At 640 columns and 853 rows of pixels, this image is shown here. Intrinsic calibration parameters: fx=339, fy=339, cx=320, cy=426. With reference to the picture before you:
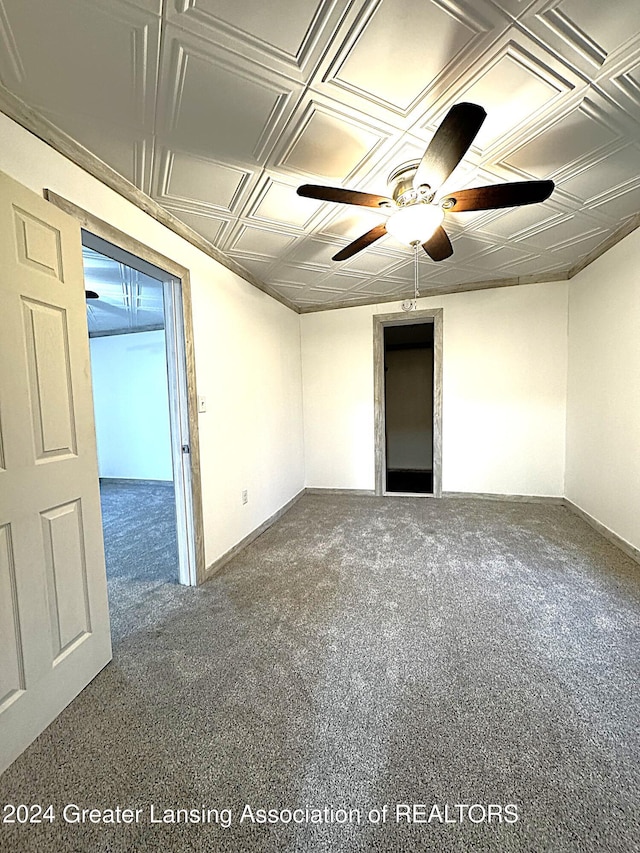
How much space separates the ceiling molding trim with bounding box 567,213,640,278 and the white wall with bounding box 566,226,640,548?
0.05m

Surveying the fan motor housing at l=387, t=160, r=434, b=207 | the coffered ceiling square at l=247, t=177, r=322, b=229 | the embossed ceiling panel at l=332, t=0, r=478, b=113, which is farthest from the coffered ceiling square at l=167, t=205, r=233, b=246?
the embossed ceiling panel at l=332, t=0, r=478, b=113

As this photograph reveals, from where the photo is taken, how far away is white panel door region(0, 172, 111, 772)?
122 centimetres

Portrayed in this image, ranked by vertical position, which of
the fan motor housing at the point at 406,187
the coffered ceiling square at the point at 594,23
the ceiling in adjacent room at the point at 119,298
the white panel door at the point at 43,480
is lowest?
the white panel door at the point at 43,480

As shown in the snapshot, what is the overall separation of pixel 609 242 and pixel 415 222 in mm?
2201

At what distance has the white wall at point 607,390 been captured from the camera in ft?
8.43

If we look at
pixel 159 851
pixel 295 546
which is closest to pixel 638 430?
pixel 295 546

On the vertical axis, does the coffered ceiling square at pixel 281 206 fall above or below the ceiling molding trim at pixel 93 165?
above

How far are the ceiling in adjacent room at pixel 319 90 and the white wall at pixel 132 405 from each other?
3857mm

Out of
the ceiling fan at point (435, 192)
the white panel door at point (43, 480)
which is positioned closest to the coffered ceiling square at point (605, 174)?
the ceiling fan at point (435, 192)

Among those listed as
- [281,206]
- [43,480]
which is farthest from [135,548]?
[281,206]

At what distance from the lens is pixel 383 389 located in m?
4.26

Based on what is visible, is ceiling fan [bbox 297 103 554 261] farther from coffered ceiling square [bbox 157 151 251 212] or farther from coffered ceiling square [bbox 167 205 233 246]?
coffered ceiling square [bbox 167 205 233 246]

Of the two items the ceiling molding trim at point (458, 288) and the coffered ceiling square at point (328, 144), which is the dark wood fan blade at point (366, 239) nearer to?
the coffered ceiling square at point (328, 144)

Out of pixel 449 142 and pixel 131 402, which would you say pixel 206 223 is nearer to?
pixel 449 142
